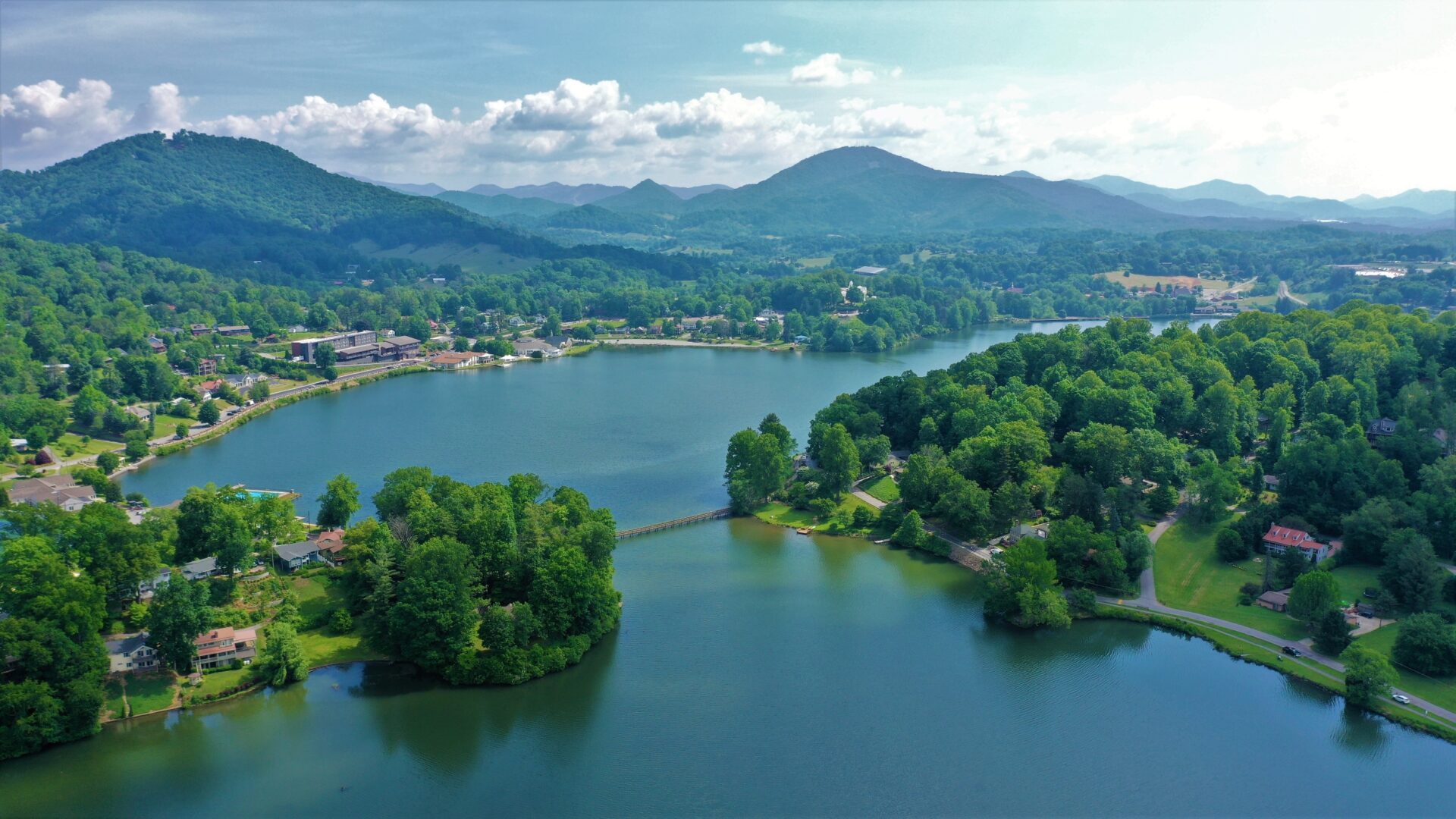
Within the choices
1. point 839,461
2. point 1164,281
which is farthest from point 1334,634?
point 1164,281

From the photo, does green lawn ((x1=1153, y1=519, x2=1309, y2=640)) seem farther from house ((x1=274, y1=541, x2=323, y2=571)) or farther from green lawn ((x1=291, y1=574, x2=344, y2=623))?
house ((x1=274, y1=541, x2=323, y2=571))

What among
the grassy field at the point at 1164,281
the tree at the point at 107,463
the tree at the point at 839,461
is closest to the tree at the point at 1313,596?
the tree at the point at 839,461

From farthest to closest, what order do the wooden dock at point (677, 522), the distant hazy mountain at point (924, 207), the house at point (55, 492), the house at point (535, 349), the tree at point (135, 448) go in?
the distant hazy mountain at point (924, 207) → the house at point (535, 349) → the tree at point (135, 448) → the house at point (55, 492) → the wooden dock at point (677, 522)

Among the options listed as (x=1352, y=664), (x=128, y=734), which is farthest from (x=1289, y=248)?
(x=128, y=734)

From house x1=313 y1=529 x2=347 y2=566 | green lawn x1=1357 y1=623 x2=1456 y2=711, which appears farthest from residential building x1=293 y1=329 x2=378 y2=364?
green lawn x1=1357 y1=623 x2=1456 y2=711

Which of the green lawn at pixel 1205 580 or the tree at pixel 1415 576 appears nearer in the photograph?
the tree at pixel 1415 576

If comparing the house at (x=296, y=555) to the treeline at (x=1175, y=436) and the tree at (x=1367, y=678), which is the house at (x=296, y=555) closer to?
the treeline at (x=1175, y=436)

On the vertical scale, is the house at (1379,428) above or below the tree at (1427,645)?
above
